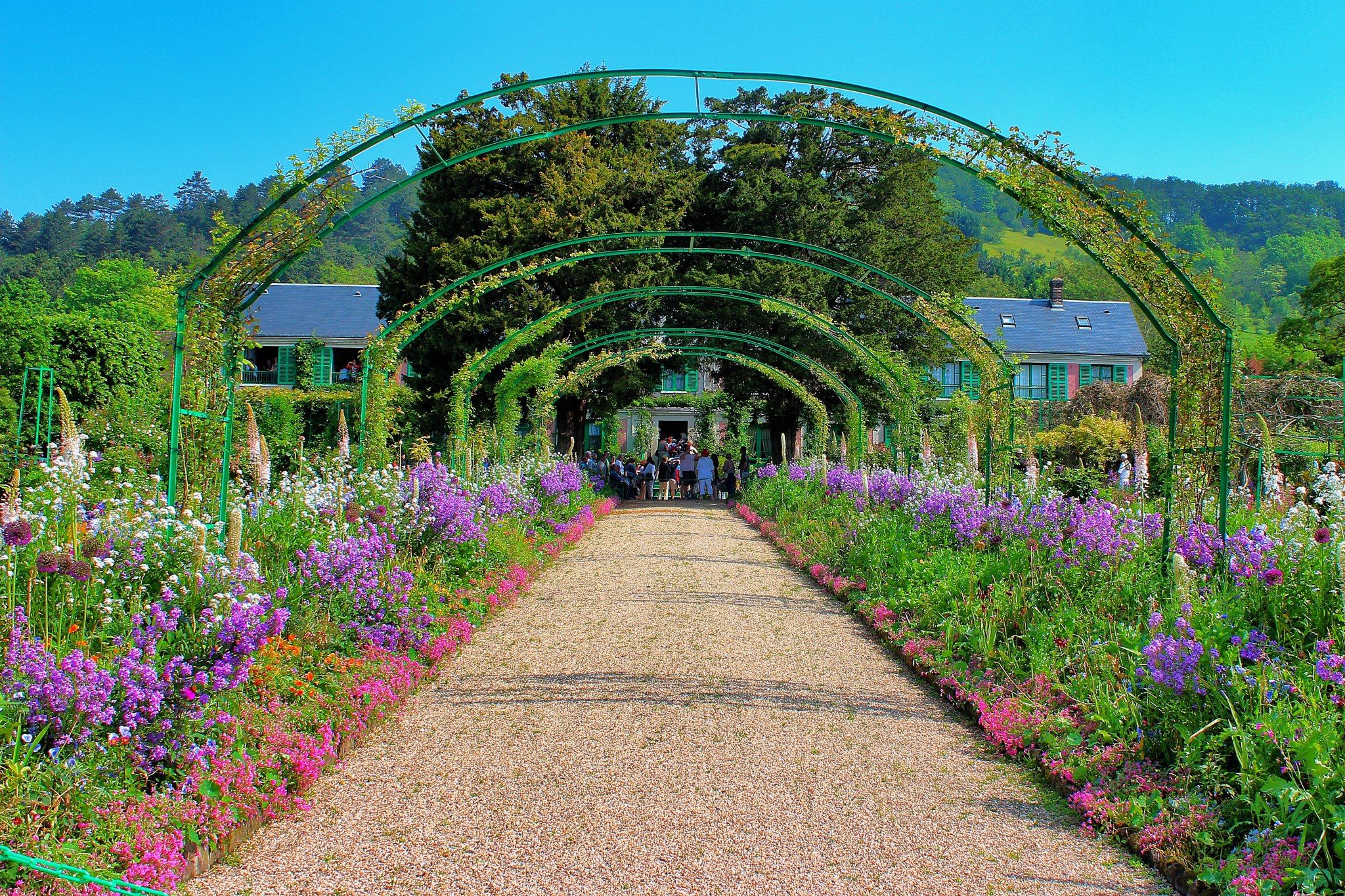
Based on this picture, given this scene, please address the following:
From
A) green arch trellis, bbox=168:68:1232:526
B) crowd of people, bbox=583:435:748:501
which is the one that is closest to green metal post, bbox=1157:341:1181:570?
green arch trellis, bbox=168:68:1232:526

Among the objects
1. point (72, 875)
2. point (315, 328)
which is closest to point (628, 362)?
point (72, 875)

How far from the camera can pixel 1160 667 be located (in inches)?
153

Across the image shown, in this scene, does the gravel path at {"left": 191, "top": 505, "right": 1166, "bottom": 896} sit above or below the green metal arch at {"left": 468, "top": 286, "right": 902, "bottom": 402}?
below

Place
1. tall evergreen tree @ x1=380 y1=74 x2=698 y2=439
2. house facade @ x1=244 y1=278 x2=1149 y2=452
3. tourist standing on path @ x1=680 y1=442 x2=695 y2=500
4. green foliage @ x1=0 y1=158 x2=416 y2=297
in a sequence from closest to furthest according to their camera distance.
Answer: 1. tall evergreen tree @ x1=380 y1=74 x2=698 y2=439
2. tourist standing on path @ x1=680 y1=442 x2=695 y2=500
3. house facade @ x1=244 y1=278 x2=1149 y2=452
4. green foliage @ x1=0 y1=158 x2=416 y2=297

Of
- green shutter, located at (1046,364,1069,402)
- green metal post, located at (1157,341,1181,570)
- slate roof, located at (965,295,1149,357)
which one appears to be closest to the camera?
green metal post, located at (1157,341,1181,570)

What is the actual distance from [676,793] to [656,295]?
1167cm

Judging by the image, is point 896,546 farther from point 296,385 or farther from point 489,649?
point 296,385

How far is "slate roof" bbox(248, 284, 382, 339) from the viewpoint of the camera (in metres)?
39.3

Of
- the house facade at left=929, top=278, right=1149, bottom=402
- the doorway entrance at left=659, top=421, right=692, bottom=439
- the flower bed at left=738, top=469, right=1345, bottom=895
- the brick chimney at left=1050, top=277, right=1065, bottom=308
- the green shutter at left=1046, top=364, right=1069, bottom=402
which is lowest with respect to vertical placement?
the flower bed at left=738, top=469, right=1345, bottom=895

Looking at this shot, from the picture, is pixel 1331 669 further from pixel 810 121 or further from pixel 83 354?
pixel 83 354

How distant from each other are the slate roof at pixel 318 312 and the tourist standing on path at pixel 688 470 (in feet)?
62.3

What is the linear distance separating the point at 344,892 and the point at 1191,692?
10.5ft

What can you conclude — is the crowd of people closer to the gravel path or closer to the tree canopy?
the tree canopy

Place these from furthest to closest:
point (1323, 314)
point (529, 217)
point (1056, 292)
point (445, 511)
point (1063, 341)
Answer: point (1056, 292) < point (1063, 341) < point (1323, 314) < point (529, 217) < point (445, 511)
